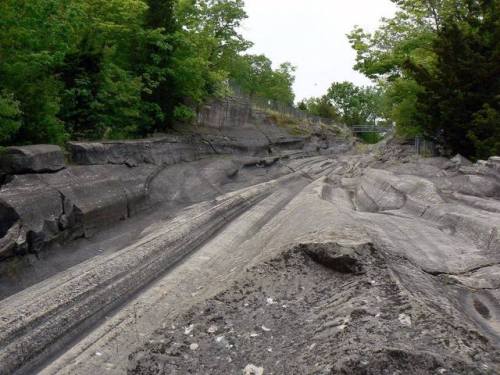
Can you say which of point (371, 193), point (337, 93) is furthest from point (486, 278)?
point (337, 93)

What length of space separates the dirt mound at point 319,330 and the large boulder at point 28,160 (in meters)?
6.39

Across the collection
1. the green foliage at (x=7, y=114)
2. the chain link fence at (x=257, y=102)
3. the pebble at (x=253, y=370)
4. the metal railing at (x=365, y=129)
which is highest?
the chain link fence at (x=257, y=102)

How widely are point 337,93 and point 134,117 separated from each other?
79.9 m

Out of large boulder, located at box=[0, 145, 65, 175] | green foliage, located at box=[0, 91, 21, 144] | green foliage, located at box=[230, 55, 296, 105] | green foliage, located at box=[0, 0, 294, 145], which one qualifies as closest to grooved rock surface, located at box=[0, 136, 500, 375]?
large boulder, located at box=[0, 145, 65, 175]

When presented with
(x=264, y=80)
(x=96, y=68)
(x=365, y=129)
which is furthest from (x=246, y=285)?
(x=365, y=129)

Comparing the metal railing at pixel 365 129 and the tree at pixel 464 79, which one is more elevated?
the tree at pixel 464 79

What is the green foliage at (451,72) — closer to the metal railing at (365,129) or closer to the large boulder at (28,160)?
the large boulder at (28,160)

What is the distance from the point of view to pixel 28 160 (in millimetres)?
9391

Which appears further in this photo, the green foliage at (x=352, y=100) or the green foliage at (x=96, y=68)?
the green foliage at (x=352, y=100)

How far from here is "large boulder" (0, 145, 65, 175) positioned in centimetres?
927

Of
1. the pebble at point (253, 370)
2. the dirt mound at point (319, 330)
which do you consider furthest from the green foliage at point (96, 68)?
the pebble at point (253, 370)

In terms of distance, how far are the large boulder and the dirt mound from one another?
251 inches

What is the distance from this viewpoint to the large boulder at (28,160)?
9273mm

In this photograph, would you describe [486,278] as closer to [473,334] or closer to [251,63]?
[473,334]
